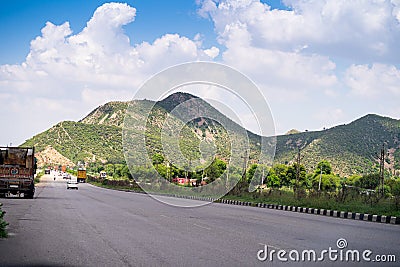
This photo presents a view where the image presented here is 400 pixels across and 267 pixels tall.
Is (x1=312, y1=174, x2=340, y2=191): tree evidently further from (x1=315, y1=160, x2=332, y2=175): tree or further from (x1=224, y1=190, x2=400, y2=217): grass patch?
(x1=224, y1=190, x2=400, y2=217): grass patch

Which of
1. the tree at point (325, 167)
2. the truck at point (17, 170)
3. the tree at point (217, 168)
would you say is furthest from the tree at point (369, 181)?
the truck at point (17, 170)

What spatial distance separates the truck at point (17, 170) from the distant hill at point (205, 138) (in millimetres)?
6238

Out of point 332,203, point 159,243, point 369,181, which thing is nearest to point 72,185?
point 332,203

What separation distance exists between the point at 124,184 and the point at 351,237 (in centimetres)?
6221

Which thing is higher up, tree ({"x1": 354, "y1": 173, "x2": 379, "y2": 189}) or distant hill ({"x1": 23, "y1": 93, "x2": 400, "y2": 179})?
distant hill ({"x1": 23, "y1": 93, "x2": 400, "y2": 179})

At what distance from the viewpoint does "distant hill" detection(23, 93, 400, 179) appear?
90.8 ft

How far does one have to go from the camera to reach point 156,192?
5428 cm

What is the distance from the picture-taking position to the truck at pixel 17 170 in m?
31.4

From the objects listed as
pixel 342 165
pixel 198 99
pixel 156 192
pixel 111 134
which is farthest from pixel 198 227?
pixel 111 134

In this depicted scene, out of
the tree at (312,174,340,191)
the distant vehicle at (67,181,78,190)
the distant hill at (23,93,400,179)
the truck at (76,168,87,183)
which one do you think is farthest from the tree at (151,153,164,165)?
the truck at (76,168,87,183)

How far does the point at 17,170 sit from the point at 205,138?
10.5m

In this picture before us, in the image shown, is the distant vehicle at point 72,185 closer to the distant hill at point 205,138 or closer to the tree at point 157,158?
the distant hill at point 205,138

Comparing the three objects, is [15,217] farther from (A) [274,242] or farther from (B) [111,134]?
(B) [111,134]

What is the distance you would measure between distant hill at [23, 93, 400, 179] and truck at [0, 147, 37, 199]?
6.24 m
